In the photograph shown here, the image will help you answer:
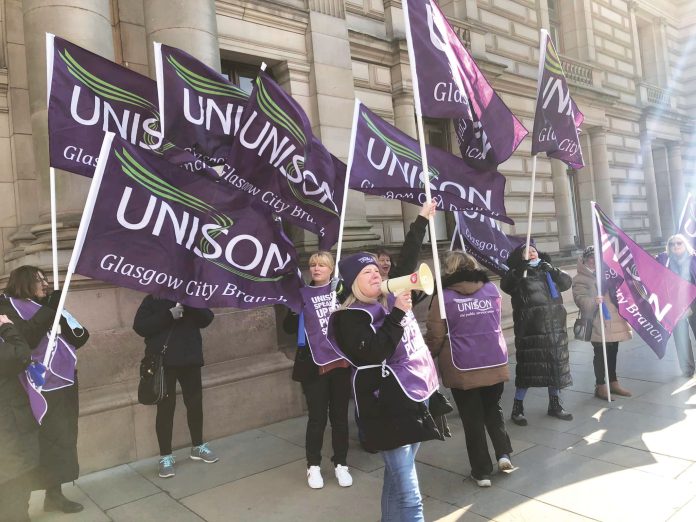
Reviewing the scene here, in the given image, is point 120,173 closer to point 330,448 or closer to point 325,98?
point 330,448

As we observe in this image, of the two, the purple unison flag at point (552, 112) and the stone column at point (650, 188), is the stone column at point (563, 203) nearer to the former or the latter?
the stone column at point (650, 188)

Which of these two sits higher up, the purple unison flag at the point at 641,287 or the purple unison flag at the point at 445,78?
the purple unison flag at the point at 445,78

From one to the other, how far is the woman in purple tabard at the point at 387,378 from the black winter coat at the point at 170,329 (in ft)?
7.43

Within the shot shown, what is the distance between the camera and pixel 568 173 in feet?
47.1

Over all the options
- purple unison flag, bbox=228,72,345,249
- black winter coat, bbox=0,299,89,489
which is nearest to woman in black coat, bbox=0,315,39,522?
black winter coat, bbox=0,299,89,489

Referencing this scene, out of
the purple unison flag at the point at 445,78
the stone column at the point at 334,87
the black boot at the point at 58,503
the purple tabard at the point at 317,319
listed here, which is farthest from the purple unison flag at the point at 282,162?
the stone column at the point at 334,87

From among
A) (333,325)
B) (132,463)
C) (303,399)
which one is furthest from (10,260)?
(333,325)

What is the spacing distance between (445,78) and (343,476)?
3.37m

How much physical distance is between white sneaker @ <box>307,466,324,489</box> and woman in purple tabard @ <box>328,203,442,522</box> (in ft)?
4.50

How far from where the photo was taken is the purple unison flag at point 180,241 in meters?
3.32

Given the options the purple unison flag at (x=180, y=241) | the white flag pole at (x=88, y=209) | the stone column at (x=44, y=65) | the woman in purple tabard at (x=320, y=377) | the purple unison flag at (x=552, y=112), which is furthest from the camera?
the purple unison flag at (x=552, y=112)

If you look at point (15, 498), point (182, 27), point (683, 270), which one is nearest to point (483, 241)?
point (683, 270)

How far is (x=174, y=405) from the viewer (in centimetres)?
483

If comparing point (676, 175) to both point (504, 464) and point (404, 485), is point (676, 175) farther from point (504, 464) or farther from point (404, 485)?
point (404, 485)
